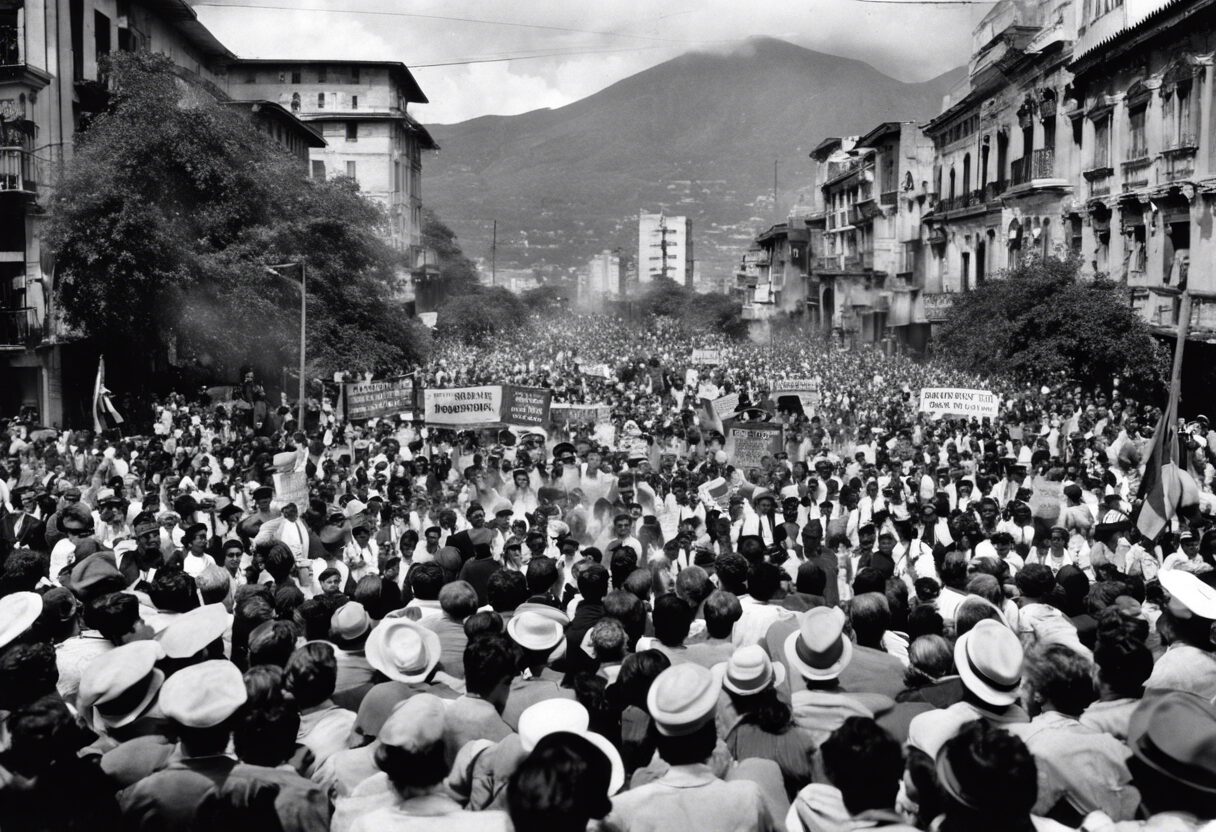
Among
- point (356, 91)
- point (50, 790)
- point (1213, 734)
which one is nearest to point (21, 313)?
point (50, 790)

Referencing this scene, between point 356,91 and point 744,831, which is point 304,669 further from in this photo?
point 356,91

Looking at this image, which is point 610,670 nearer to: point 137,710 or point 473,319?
point 137,710

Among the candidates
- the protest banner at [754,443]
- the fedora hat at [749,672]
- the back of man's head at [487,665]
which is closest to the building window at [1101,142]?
the protest banner at [754,443]

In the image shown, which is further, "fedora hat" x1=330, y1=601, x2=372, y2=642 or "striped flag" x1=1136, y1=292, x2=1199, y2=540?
"striped flag" x1=1136, y1=292, x2=1199, y2=540

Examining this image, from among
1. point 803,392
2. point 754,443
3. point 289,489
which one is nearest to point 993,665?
point 289,489

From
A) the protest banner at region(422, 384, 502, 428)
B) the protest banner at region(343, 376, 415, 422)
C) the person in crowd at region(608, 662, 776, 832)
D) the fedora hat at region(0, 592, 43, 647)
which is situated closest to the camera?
the person in crowd at region(608, 662, 776, 832)

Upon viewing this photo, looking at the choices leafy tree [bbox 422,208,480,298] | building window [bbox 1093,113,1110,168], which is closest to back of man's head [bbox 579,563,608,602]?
building window [bbox 1093,113,1110,168]

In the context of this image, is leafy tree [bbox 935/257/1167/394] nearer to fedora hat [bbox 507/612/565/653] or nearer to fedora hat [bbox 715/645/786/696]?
fedora hat [bbox 507/612/565/653]
